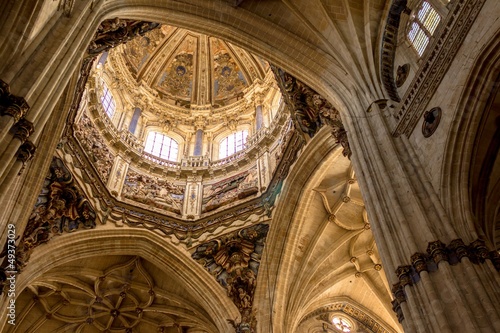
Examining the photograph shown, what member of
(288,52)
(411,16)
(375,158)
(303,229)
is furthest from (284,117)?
(375,158)

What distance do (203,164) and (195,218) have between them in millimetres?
2739

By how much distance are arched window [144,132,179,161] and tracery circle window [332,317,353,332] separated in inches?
318

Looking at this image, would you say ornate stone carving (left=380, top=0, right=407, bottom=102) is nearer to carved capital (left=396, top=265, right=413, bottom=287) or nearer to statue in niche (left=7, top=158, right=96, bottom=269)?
carved capital (left=396, top=265, right=413, bottom=287)

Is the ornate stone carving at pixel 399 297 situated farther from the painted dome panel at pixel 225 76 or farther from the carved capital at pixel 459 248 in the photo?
the painted dome panel at pixel 225 76

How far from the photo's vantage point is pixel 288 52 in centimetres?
1216

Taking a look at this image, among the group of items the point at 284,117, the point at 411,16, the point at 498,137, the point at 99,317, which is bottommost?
the point at 498,137

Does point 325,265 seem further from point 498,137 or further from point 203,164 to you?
point 498,137

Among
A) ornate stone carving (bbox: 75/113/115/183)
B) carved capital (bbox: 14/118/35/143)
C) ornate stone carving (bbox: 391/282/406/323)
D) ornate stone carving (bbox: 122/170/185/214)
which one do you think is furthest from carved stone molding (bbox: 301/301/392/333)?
carved capital (bbox: 14/118/35/143)

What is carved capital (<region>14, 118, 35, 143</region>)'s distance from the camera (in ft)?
20.2

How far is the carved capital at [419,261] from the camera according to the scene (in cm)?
666

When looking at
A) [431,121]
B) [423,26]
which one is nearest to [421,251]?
[431,121]

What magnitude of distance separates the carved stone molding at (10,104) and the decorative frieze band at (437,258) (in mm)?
5164

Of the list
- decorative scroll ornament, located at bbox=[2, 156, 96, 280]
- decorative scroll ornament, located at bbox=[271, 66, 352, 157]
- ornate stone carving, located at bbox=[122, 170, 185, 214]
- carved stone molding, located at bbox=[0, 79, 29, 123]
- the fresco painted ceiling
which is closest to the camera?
carved stone molding, located at bbox=[0, 79, 29, 123]

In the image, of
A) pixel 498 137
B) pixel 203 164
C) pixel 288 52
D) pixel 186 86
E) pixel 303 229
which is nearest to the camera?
pixel 498 137
